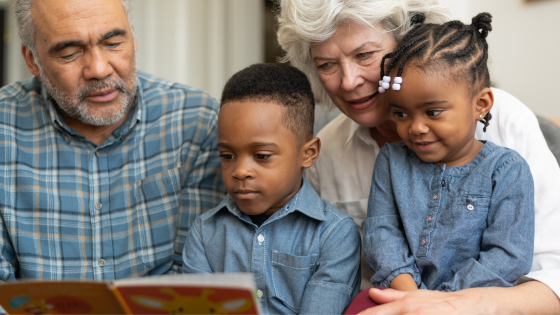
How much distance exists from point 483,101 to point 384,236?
1.51 feet

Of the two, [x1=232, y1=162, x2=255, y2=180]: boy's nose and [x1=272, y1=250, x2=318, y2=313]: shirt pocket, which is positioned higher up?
[x1=232, y1=162, x2=255, y2=180]: boy's nose

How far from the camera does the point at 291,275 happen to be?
1.42 metres

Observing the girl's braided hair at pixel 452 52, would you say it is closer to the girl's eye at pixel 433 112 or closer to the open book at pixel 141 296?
the girl's eye at pixel 433 112

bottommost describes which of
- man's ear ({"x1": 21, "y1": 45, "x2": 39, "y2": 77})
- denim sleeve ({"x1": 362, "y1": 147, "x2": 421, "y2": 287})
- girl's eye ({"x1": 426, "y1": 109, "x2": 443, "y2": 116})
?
denim sleeve ({"x1": 362, "y1": 147, "x2": 421, "y2": 287})

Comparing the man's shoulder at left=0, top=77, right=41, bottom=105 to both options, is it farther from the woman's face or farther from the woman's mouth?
the woman's mouth

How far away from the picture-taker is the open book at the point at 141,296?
85 cm

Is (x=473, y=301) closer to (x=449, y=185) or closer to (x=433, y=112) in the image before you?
(x=449, y=185)

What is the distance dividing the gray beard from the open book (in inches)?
32.6

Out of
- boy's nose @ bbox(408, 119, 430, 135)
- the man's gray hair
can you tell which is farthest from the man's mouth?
boy's nose @ bbox(408, 119, 430, 135)

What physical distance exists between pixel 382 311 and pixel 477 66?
27.5 inches

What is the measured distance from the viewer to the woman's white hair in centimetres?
152

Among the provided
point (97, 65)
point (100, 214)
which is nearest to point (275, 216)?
point (100, 214)

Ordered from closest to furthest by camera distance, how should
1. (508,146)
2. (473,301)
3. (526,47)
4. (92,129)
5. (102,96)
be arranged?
1. (473,301)
2. (508,146)
3. (102,96)
4. (92,129)
5. (526,47)

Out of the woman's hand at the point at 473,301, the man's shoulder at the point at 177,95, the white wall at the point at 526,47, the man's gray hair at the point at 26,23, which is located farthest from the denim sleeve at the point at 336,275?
the white wall at the point at 526,47
